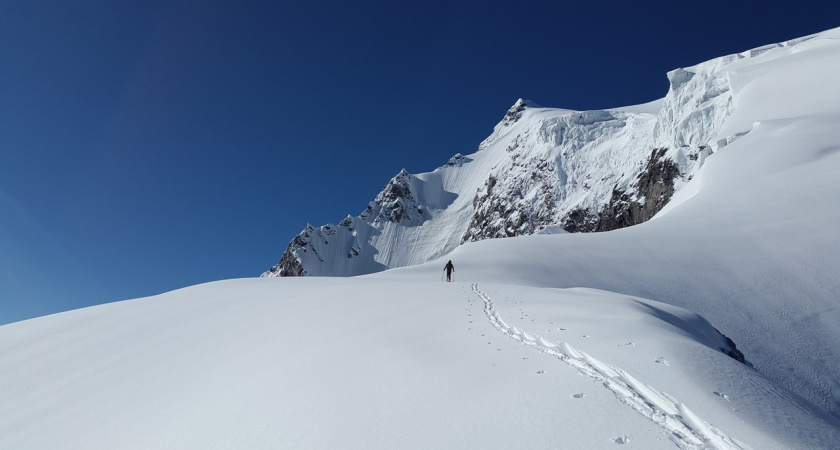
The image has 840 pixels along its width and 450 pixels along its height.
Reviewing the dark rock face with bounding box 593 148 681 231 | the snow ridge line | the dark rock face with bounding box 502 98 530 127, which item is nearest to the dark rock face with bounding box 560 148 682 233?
the dark rock face with bounding box 593 148 681 231

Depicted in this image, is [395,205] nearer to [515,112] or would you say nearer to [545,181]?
[545,181]

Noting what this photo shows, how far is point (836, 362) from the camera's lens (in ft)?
50.7

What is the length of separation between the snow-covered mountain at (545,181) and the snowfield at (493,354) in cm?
3191

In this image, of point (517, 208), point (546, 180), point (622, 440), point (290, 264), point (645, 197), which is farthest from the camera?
point (290, 264)

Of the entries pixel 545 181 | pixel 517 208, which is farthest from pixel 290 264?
pixel 545 181

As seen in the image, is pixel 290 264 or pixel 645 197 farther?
pixel 290 264

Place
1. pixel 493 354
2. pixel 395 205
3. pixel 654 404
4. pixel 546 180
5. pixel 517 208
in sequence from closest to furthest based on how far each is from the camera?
pixel 654 404
pixel 493 354
pixel 546 180
pixel 517 208
pixel 395 205

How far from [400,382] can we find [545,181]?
11023cm

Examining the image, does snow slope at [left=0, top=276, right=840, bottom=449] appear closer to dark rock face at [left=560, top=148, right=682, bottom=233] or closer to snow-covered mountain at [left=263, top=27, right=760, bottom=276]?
snow-covered mountain at [left=263, top=27, right=760, bottom=276]

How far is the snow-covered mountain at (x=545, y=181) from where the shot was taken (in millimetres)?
63625

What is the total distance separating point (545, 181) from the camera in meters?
112

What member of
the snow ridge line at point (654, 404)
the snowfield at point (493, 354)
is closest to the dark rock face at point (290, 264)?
the snowfield at point (493, 354)

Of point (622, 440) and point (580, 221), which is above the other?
point (580, 221)

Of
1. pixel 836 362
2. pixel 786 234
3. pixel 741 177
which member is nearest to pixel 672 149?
pixel 741 177
